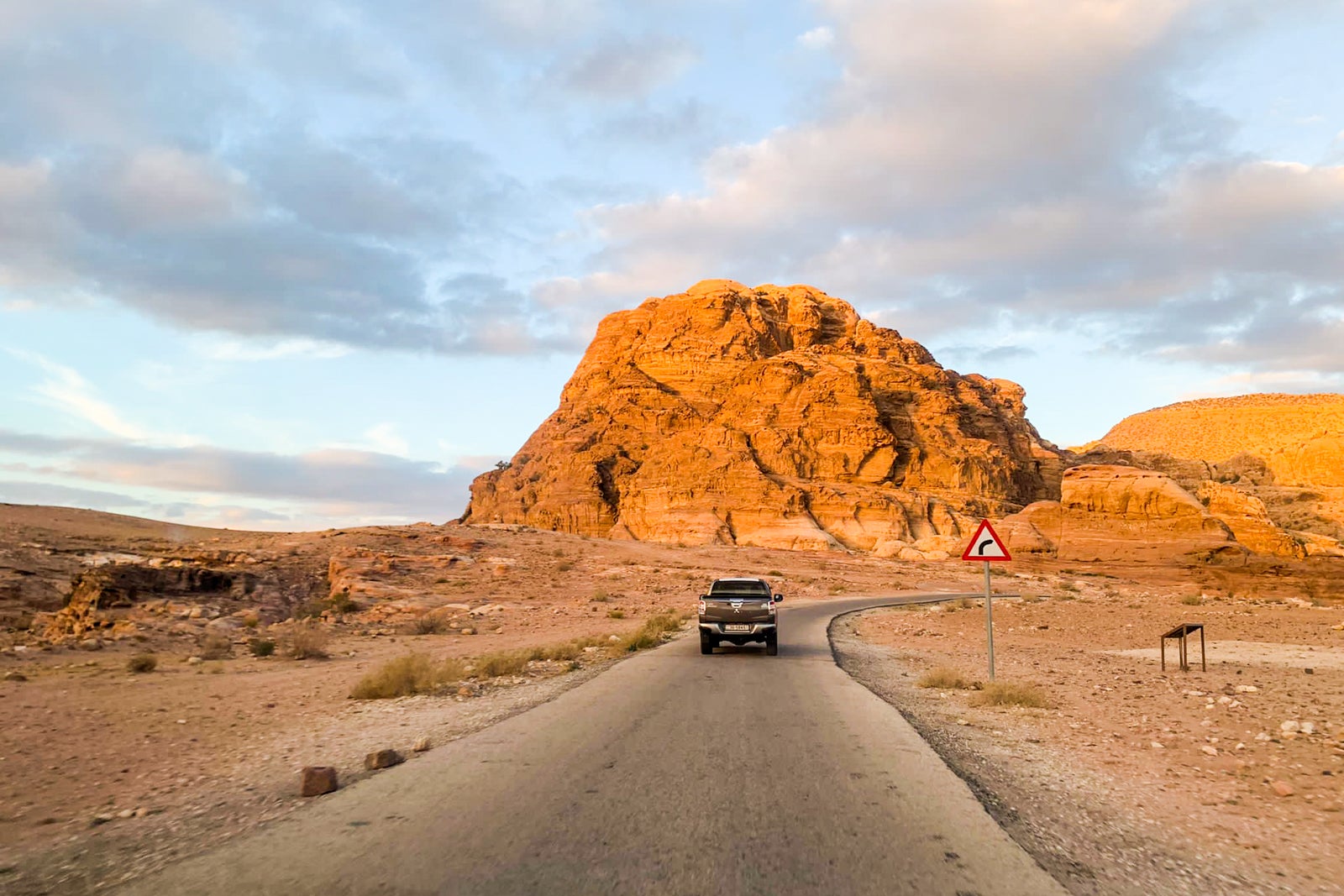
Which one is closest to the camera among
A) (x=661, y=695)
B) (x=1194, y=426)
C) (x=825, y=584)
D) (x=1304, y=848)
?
(x=1304, y=848)

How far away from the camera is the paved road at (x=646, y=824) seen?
14.5 feet

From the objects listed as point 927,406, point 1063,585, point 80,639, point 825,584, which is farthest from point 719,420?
point 80,639

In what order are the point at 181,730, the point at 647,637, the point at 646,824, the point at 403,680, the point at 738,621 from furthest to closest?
the point at 647,637 < the point at 738,621 < the point at 403,680 < the point at 181,730 < the point at 646,824

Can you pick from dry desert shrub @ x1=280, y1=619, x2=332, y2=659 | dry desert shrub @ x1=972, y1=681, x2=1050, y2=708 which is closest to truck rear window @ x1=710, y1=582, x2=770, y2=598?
→ dry desert shrub @ x1=972, y1=681, x2=1050, y2=708

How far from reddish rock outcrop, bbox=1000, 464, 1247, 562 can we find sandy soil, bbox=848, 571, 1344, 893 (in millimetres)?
44174

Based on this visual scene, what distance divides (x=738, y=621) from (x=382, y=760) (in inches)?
458

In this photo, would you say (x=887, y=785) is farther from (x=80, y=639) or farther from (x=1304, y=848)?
(x=80, y=639)

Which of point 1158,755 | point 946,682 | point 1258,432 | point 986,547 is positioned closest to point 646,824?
point 1158,755

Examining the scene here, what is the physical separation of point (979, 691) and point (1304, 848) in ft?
24.6

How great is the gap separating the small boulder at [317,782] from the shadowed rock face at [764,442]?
268ft

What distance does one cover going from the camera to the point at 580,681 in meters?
13.6

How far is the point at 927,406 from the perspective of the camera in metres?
116

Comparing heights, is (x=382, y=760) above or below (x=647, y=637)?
above

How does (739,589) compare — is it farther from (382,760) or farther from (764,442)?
(764,442)
